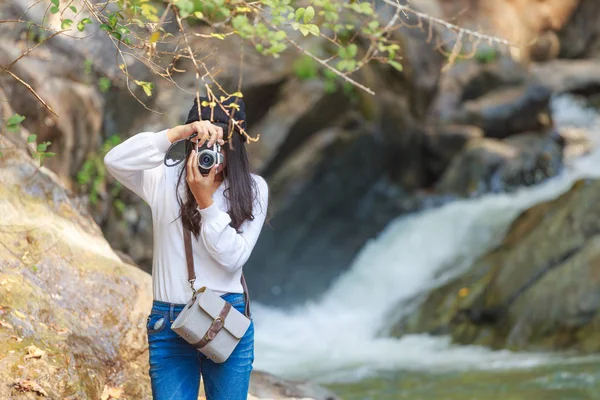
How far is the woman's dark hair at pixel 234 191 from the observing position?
110 inches

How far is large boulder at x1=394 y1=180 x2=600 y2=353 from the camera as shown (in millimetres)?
8133

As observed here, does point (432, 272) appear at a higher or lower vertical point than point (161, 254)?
higher

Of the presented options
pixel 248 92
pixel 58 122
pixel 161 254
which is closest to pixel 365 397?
pixel 58 122

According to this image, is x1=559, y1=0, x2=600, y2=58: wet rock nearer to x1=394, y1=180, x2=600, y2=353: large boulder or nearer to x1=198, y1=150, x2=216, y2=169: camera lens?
x1=394, y1=180, x2=600, y2=353: large boulder

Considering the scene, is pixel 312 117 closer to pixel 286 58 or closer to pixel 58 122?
pixel 286 58

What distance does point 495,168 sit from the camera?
14.8 meters

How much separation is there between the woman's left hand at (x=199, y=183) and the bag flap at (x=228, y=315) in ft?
1.09

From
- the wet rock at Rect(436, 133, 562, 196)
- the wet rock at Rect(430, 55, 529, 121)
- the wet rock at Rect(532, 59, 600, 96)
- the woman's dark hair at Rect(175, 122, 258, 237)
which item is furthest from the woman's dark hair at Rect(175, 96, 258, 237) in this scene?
the wet rock at Rect(532, 59, 600, 96)

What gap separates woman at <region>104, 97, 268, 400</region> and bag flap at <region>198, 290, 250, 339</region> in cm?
8

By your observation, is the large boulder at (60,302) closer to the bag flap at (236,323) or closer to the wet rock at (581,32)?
the bag flap at (236,323)

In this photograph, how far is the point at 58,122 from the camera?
23.9ft

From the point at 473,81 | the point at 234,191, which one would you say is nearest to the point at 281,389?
the point at 234,191

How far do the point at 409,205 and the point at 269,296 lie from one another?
3844 mm

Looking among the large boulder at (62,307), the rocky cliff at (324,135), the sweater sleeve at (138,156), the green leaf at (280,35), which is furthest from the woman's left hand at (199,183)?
the rocky cliff at (324,135)
